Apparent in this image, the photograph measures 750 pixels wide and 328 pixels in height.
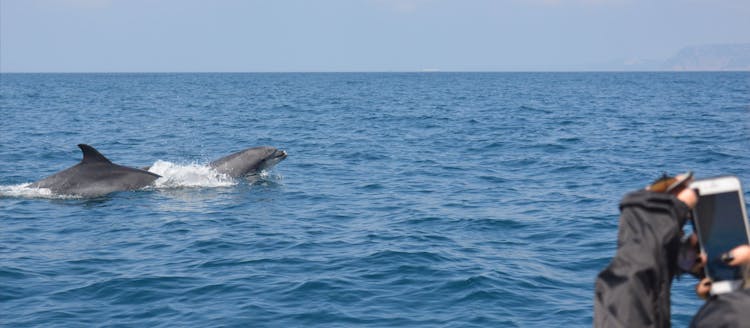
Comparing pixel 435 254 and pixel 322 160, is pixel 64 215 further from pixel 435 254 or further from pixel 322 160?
pixel 322 160

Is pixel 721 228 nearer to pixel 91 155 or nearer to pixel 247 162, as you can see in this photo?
pixel 91 155

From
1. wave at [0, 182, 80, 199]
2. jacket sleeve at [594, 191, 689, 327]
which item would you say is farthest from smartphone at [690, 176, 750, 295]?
wave at [0, 182, 80, 199]

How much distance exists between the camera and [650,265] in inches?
152

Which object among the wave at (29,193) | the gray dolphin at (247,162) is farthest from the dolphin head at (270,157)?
the wave at (29,193)

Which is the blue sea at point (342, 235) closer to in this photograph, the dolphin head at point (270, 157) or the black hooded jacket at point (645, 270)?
the dolphin head at point (270, 157)

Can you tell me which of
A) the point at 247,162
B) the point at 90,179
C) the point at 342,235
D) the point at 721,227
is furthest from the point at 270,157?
the point at 721,227

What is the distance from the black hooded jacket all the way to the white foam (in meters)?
18.7

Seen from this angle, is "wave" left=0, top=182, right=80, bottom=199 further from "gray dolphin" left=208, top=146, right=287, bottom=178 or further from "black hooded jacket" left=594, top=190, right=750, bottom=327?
"black hooded jacket" left=594, top=190, right=750, bottom=327

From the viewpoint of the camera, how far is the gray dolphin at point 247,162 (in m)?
23.0

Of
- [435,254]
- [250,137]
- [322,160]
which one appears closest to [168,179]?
[322,160]

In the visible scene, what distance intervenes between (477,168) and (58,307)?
16862mm

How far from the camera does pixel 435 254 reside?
45.8 feet

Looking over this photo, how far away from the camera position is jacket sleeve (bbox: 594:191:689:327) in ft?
12.7

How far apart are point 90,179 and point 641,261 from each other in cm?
1840
